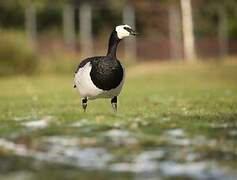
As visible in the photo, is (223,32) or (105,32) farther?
(105,32)

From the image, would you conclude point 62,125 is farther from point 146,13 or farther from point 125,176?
point 146,13

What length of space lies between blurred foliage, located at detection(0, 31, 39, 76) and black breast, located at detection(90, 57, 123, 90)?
22.5m

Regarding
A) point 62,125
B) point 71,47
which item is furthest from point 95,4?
point 62,125

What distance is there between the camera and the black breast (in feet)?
41.6

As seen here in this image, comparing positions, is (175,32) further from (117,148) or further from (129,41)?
(117,148)

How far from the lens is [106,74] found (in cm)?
1268

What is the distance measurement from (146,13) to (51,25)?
6424 mm

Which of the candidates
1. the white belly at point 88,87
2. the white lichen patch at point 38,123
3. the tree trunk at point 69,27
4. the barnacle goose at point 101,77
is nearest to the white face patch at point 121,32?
the barnacle goose at point 101,77

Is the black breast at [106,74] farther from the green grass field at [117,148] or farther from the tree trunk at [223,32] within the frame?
the tree trunk at [223,32]

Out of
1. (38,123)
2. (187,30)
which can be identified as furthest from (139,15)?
(38,123)

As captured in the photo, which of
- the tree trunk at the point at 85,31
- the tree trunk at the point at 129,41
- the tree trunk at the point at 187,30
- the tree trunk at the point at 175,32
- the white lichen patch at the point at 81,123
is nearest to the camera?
the white lichen patch at the point at 81,123

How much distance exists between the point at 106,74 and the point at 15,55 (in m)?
23.0

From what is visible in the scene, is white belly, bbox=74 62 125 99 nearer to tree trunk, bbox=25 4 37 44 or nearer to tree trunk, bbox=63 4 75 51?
tree trunk, bbox=25 4 37 44

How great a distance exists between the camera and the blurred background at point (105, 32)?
3684 cm
